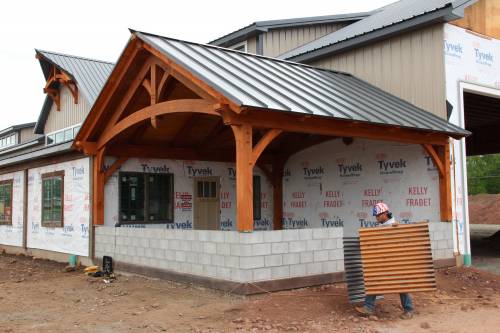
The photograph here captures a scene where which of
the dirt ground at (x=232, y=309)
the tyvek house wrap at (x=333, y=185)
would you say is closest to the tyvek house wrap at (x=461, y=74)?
the tyvek house wrap at (x=333, y=185)

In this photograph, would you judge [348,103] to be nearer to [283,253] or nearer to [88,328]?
[283,253]

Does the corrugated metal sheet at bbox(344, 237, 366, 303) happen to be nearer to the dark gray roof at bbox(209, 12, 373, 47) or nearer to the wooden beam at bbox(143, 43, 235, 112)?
the wooden beam at bbox(143, 43, 235, 112)

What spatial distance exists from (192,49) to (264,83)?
5.88 feet

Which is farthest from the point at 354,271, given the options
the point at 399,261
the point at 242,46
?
the point at 242,46

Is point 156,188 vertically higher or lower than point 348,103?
lower

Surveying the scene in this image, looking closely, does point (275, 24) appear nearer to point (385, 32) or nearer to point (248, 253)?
point (385, 32)

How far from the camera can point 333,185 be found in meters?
14.3

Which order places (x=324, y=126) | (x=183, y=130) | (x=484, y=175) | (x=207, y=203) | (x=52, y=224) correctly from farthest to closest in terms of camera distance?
(x=484, y=175), (x=52, y=224), (x=207, y=203), (x=183, y=130), (x=324, y=126)

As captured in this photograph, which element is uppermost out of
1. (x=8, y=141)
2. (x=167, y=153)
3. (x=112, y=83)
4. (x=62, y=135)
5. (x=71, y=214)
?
(x=8, y=141)

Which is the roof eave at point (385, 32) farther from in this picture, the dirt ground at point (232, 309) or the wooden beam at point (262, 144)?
the dirt ground at point (232, 309)

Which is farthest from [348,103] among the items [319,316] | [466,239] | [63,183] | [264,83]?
[63,183]

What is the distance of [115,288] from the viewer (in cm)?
1044

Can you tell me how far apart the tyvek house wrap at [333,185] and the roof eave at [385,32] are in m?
2.47

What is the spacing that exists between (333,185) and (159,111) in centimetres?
571
